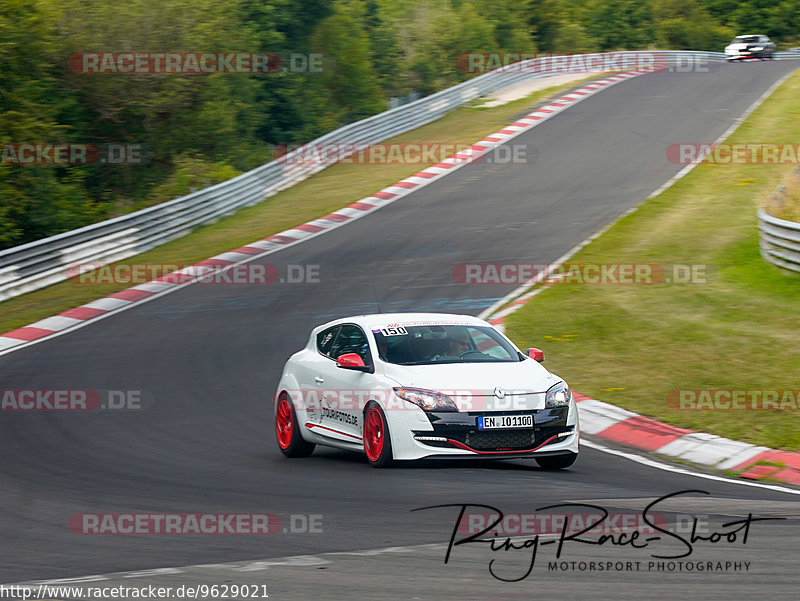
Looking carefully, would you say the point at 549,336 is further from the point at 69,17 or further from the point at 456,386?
the point at 69,17

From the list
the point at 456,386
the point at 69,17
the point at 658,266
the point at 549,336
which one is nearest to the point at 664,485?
the point at 456,386

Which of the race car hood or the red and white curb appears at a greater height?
the race car hood

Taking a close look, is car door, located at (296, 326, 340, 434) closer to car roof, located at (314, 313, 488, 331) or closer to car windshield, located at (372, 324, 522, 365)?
car roof, located at (314, 313, 488, 331)

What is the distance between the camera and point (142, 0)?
30.5 m

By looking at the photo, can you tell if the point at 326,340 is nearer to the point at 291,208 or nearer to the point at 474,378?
the point at 474,378

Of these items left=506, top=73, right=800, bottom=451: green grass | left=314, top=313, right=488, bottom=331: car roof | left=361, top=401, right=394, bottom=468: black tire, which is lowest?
left=506, top=73, right=800, bottom=451: green grass

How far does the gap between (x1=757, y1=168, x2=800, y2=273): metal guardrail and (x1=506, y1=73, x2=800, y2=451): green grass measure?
0.81ft

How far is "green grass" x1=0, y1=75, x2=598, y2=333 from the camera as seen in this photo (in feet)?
68.3

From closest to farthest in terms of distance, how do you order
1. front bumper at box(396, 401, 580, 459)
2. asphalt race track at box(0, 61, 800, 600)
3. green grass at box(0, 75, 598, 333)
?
asphalt race track at box(0, 61, 800, 600), front bumper at box(396, 401, 580, 459), green grass at box(0, 75, 598, 333)

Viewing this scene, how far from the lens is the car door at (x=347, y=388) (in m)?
10.2

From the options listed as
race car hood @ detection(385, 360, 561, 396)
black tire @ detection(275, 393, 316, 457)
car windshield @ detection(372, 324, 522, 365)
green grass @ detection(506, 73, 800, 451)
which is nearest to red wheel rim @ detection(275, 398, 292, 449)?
black tire @ detection(275, 393, 316, 457)

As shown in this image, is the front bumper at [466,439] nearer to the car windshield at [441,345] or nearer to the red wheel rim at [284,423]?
the car windshield at [441,345]

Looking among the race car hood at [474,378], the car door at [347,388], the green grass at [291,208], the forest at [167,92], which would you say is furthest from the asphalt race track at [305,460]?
the forest at [167,92]

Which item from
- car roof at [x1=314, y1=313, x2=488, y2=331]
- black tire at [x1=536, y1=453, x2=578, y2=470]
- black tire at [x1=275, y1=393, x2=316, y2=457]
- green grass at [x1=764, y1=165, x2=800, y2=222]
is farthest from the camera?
green grass at [x1=764, y1=165, x2=800, y2=222]
